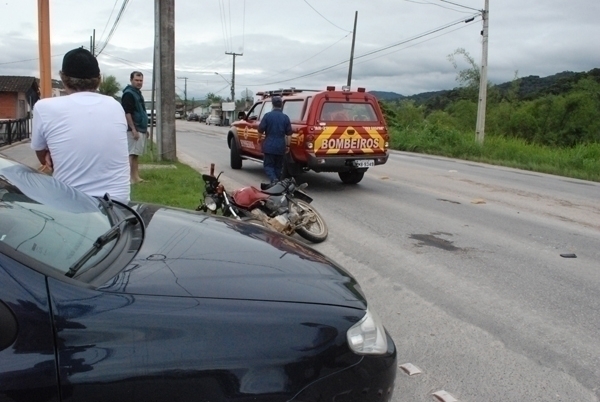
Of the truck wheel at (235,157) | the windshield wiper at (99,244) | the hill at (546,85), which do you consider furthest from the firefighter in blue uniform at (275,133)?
the hill at (546,85)

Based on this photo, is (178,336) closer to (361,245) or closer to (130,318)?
(130,318)

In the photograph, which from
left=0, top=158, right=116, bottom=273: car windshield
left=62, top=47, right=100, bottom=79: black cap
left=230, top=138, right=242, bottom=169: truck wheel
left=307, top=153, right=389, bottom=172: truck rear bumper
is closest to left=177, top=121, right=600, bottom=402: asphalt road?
left=307, top=153, right=389, bottom=172: truck rear bumper

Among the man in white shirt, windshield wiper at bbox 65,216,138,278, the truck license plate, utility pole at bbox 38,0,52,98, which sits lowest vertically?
the truck license plate

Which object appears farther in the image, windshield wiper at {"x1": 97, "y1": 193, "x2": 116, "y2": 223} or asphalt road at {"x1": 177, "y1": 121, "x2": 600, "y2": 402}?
asphalt road at {"x1": 177, "y1": 121, "x2": 600, "y2": 402}

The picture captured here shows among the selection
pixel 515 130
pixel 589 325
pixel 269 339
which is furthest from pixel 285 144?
pixel 515 130

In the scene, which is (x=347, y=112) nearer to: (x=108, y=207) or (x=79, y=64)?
(x=79, y=64)

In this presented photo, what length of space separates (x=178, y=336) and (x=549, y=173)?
1650cm

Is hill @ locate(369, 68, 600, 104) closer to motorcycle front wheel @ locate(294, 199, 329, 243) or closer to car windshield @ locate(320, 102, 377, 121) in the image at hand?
car windshield @ locate(320, 102, 377, 121)

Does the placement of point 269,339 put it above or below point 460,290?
above

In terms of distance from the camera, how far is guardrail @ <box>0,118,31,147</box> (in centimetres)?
2071

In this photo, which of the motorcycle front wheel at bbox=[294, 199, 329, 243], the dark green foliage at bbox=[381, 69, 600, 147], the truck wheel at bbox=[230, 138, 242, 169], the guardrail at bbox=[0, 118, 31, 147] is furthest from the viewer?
the dark green foliage at bbox=[381, 69, 600, 147]

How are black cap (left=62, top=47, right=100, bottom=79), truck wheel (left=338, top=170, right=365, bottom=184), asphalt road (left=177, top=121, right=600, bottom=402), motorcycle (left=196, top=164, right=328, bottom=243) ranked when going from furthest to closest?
truck wheel (left=338, top=170, right=365, bottom=184), motorcycle (left=196, top=164, right=328, bottom=243), black cap (left=62, top=47, right=100, bottom=79), asphalt road (left=177, top=121, right=600, bottom=402)

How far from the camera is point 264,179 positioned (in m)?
12.6

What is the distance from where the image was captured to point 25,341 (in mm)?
1790
